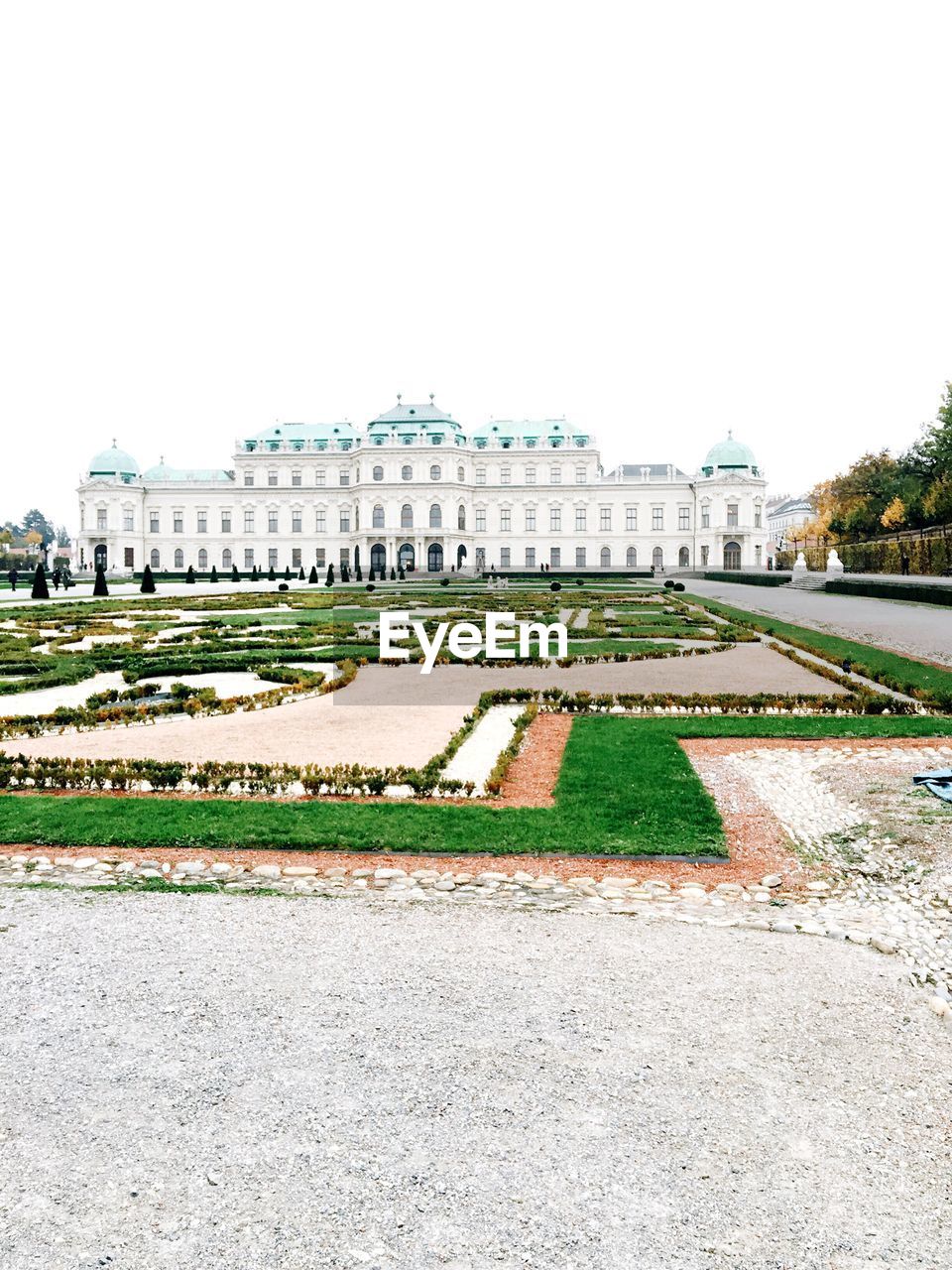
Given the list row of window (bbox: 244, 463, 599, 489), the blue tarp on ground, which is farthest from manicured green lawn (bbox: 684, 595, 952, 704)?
row of window (bbox: 244, 463, 599, 489)

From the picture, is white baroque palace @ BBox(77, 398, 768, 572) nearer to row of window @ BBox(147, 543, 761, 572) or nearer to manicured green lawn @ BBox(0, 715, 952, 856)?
row of window @ BBox(147, 543, 761, 572)

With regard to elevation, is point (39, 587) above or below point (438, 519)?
below

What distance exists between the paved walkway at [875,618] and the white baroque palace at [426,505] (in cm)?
4448

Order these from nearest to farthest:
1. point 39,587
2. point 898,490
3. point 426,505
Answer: point 39,587 < point 898,490 < point 426,505

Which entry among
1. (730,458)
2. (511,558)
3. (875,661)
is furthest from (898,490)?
(875,661)

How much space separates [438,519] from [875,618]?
2211 inches

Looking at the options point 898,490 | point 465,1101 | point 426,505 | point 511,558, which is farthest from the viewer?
point 511,558

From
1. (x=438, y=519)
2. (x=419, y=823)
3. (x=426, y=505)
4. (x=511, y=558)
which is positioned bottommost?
(x=419, y=823)

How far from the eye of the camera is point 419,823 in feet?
20.3

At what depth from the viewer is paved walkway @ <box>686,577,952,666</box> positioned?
1641 centimetres

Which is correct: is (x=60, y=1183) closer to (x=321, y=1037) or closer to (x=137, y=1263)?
(x=137, y=1263)

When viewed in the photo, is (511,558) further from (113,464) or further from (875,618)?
(875,618)

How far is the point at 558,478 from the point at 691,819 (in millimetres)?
75010

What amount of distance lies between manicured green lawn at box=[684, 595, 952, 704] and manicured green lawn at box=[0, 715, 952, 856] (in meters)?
5.76
